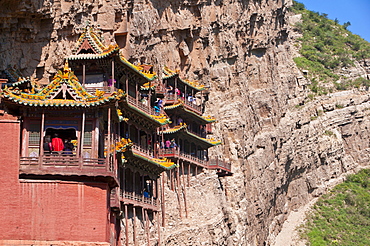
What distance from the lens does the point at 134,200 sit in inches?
1882

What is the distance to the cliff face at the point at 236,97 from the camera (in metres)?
52.5

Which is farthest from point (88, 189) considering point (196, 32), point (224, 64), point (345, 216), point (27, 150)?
point (345, 216)

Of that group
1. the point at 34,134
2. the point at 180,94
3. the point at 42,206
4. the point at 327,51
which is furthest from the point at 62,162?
the point at 327,51

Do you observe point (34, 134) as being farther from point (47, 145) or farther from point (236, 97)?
point (236, 97)

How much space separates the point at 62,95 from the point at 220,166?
35.3m

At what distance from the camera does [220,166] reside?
70.0m

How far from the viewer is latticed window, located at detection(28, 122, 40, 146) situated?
36.1 metres

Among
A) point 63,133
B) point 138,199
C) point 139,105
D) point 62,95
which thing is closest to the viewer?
point 62,95

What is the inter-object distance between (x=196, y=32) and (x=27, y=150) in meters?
40.7

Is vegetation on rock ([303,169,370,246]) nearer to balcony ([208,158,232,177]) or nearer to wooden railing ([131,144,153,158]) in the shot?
balcony ([208,158,232,177])

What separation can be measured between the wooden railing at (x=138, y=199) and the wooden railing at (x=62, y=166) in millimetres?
10527

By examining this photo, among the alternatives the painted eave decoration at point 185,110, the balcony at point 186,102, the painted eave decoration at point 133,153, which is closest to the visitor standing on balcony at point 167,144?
the painted eave decoration at point 185,110

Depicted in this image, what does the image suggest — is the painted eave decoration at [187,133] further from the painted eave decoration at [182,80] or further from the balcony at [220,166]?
the painted eave decoration at [182,80]

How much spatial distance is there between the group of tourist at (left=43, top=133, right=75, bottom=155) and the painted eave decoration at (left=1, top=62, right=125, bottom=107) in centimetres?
189
